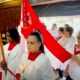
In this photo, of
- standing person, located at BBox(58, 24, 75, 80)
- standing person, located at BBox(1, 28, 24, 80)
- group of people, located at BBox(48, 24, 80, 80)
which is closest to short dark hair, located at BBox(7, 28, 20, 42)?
standing person, located at BBox(1, 28, 24, 80)

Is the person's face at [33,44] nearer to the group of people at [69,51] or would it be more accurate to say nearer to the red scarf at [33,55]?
the red scarf at [33,55]

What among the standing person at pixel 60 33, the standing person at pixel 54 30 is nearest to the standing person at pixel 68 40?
the standing person at pixel 60 33

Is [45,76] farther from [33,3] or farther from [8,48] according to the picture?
[33,3]

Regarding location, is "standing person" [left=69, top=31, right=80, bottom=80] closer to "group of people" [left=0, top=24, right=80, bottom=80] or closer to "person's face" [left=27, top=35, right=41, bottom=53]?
"group of people" [left=0, top=24, right=80, bottom=80]

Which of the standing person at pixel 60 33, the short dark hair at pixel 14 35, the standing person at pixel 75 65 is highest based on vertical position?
the short dark hair at pixel 14 35

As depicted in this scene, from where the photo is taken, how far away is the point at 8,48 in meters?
3.42

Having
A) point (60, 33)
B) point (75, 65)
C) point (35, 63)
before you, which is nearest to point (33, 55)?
point (35, 63)

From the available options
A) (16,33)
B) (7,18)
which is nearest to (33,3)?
(7,18)

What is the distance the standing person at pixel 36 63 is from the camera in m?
2.34

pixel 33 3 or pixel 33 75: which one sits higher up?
pixel 33 3

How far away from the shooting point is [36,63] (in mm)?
2400

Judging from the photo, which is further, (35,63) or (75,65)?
(75,65)

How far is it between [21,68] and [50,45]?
482mm

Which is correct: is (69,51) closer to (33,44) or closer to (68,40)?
(68,40)
